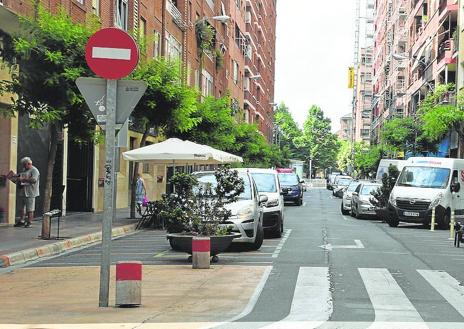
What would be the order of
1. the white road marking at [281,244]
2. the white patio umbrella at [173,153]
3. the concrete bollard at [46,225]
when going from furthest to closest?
the white patio umbrella at [173,153] → the concrete bollard at [46,225] → the white road marking at [281,244]

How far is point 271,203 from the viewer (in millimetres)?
18484

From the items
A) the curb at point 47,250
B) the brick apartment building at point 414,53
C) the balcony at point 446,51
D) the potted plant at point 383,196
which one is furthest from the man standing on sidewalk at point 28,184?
the balcony at point 446,51

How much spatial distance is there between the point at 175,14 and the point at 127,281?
34.5 metres

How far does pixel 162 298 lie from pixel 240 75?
207ft

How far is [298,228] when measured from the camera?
2238 centimetres

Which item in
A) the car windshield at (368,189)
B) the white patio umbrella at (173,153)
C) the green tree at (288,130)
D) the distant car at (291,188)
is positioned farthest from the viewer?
the green tree at (288,130)

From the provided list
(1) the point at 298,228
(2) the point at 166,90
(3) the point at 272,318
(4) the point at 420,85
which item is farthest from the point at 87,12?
(4) the point at 420,85

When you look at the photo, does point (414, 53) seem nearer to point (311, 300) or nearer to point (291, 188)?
point (291, 188)

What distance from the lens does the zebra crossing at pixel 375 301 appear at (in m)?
7.18

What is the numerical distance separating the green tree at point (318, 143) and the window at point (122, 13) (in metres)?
109

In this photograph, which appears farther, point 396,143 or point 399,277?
point 396,143

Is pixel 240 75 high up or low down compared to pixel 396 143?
up

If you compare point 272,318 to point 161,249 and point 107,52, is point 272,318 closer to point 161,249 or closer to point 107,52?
point 107,52

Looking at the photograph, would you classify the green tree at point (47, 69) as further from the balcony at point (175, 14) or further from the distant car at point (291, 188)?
the distant car at point (291, 188)
